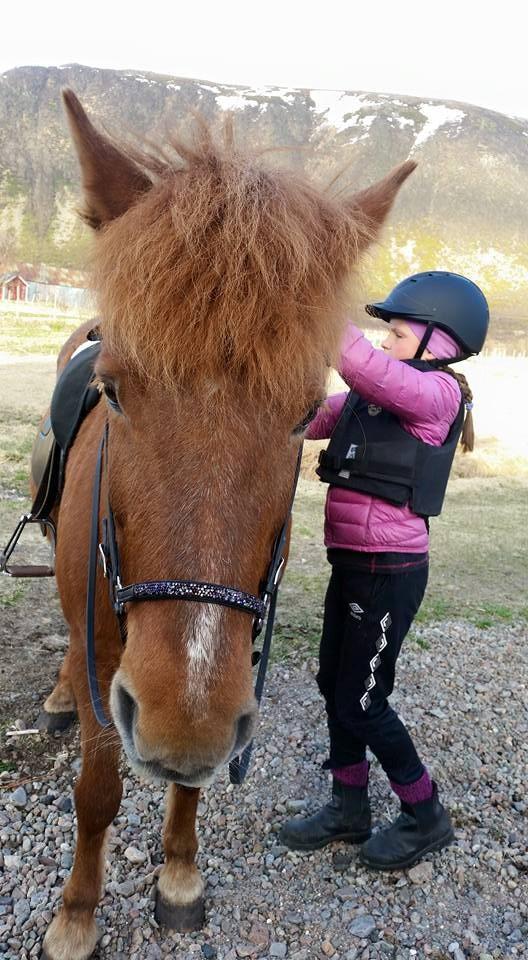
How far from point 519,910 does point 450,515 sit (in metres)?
7.92

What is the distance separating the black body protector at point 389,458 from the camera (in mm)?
2662

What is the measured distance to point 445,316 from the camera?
2770mm

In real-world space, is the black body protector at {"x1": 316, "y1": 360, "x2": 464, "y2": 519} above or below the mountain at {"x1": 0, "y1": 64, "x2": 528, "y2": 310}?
below

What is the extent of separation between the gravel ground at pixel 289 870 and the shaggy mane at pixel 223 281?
237cm

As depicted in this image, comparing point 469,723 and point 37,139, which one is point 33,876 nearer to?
point 469,723

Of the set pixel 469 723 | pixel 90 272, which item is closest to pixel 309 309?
pixel 90 272

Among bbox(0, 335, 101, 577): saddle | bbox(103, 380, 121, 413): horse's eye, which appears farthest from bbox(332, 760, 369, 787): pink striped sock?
bbox(103, 380, 121, 413): horse's eye

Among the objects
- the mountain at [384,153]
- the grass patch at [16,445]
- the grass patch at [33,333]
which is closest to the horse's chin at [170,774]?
the grass patch at [16,445]

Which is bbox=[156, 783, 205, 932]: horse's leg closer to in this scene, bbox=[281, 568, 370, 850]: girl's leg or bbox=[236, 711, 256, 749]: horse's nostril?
bbox=[281, 568, 370, 850]: girl's leg

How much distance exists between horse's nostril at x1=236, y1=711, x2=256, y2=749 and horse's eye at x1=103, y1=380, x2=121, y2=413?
945mm

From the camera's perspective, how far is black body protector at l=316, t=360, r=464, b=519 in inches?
105

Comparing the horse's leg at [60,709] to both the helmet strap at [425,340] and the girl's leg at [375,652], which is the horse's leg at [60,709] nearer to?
the girl's leg at [375,652]

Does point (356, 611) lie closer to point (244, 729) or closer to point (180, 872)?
point (244, 729)

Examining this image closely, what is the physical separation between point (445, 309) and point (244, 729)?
199 cm
